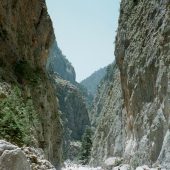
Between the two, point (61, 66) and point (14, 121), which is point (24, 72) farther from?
point (61, 66)

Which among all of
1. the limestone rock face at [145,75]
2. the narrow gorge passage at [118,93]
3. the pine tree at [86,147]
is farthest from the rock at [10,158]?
the pine tree at [86,147]

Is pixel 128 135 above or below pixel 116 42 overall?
below

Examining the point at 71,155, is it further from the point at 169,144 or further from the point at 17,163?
the point at 17,163

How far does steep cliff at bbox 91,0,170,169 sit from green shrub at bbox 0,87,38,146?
1373cm

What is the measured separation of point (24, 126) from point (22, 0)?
14.5m

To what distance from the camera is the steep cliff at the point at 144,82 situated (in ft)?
113

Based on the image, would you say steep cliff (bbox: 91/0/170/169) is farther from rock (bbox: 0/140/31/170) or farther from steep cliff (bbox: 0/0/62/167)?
rock (bbox: 0/140/31/170)

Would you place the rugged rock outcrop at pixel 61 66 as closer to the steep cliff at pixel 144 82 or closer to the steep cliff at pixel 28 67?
the steep cliff at pixel 144 82

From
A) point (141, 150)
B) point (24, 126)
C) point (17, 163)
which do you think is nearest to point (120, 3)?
point (141, 150)

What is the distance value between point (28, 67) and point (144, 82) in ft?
48.2

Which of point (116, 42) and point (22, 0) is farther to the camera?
point (116, 42)

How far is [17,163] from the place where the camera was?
7.99m

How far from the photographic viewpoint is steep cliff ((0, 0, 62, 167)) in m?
22.4

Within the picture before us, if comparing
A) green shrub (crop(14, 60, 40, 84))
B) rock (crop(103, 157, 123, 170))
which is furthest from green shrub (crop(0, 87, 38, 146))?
Answer: rock (crop(103, 157, 123, 170))
